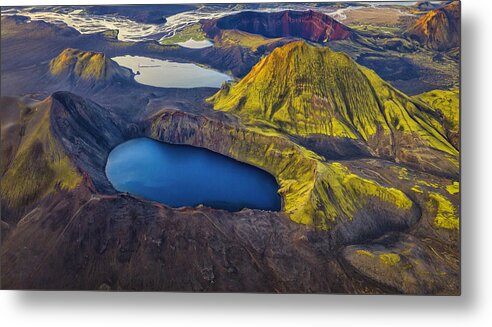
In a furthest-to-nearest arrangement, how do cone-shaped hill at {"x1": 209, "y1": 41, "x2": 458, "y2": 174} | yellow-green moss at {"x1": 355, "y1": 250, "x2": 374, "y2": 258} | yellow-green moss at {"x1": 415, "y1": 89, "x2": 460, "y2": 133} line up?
cone-shaped hill at {"x1": 209, "y1": 41, "x2": 458, "y2": 174} < yellow-green moss at {"x1": 415, "y1": 89, "x2": 460, "y2": 133} < yellow-green moss at {"x1": 355, "y1": 250, "x2": 374, "y2": 258}

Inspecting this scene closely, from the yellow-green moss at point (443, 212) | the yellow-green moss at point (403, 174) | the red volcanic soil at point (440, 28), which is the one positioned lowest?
the yellow-green moss at point (443, 212)

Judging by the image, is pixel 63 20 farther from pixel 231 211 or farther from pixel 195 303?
pixel 195 303

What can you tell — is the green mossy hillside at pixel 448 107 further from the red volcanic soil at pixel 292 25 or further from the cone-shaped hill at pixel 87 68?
the cone-shaped hill at pixel 87 68

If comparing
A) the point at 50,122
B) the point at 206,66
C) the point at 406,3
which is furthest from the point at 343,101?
the point at 50,122

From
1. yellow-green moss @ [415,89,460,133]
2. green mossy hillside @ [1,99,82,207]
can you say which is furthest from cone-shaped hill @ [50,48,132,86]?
yellow-green moss @ [415,89,460,133]

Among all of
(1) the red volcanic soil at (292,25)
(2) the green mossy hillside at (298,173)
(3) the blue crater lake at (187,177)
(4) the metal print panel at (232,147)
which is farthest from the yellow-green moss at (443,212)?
(1) the red volcanic soil at (292,25)

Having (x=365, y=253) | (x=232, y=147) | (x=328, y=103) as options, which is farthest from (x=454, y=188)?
(x=232, y=147)

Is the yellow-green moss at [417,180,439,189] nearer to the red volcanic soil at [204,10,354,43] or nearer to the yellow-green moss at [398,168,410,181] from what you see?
the yellow-green moss at [398,168,410,181]
